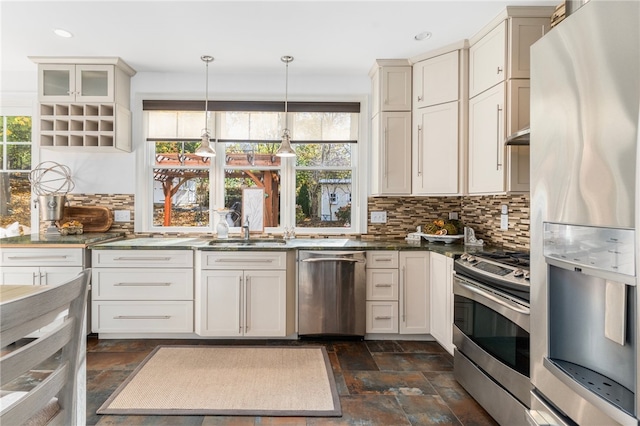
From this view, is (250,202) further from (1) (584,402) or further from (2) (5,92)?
(1) (584,402)

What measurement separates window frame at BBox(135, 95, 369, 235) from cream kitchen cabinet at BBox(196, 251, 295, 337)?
731mm

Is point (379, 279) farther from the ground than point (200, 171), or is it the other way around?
point (200, 171)

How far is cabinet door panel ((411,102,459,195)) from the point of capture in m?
2.97

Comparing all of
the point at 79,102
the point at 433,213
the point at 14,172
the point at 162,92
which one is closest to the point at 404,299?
the point at 433,213

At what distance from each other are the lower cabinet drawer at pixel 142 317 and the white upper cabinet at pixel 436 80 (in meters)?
2.78

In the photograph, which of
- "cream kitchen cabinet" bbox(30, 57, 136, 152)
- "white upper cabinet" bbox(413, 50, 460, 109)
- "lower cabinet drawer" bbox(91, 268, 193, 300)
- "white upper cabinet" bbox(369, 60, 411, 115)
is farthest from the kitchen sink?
"white upper cabinet" bbox(413, 50, 460, 109)

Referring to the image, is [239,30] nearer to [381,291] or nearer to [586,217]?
[381,291]

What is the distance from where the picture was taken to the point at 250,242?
135 inches

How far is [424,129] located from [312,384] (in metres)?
2.30

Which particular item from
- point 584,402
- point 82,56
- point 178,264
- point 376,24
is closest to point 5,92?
point 82,56

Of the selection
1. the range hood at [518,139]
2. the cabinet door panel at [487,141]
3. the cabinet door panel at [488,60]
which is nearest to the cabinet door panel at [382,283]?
the cabinet door panel at [487,141]

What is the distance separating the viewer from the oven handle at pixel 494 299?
165 cm

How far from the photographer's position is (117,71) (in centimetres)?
337

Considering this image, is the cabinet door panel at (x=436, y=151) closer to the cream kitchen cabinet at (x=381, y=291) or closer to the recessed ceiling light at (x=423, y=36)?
the recessed ceiling light at (x=423, y=36)
